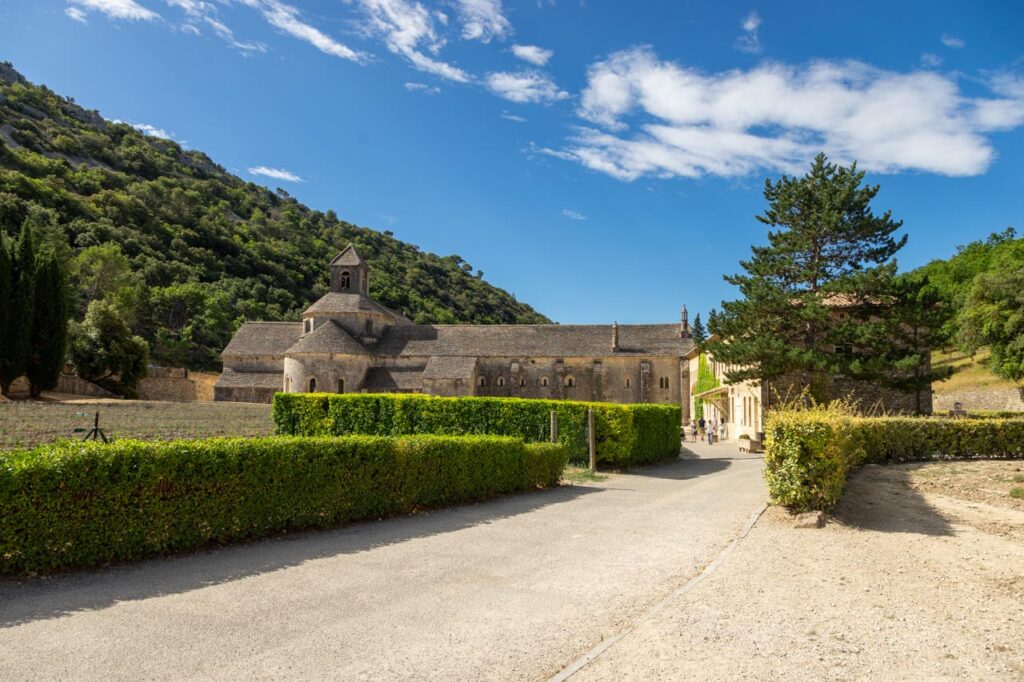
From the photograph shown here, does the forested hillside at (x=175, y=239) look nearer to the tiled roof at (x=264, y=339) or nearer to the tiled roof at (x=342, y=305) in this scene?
the tiled roof at (x=264, y=339)

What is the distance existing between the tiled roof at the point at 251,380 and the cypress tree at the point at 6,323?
46.0 ft

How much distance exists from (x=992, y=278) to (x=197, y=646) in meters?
Answer: 66.1

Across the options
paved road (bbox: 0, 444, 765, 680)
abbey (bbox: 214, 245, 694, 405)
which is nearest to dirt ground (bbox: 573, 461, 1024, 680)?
paved road (bbox: 0, 444, 765, 680)

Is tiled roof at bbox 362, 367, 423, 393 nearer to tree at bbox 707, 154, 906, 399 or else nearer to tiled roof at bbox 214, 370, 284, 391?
tiled roof at bbox 214, 370, 284, 391

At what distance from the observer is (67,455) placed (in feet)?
25.2

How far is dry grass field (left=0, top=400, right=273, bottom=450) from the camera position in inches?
885

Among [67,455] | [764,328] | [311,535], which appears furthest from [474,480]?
[764,328]

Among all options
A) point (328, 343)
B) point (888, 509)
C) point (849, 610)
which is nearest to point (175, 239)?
point (328, 343)

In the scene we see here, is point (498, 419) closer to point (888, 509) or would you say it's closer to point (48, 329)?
point (888, 509)

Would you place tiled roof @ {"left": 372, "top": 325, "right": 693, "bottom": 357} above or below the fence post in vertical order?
above

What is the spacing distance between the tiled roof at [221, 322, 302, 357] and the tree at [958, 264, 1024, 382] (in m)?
56.0

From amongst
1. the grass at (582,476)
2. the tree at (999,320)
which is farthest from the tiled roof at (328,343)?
the tree at (999,320)

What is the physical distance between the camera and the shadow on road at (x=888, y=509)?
35.6ft

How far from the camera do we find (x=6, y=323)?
38938 mm
